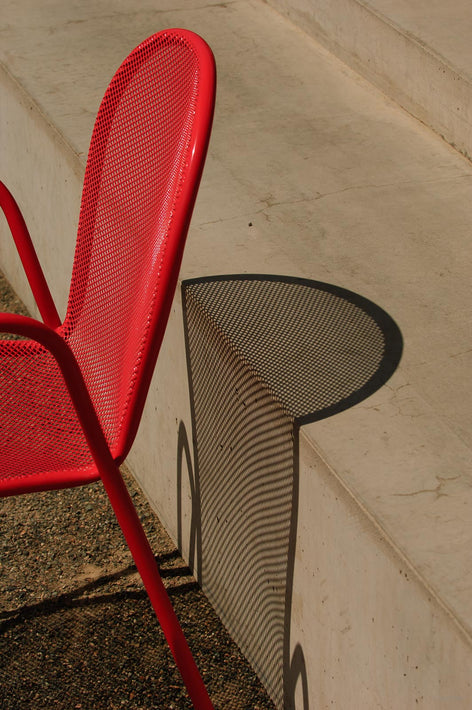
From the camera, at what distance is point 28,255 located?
1828 millimetres

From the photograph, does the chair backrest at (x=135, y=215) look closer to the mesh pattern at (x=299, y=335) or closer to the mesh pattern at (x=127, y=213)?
the mesh pattern at (x=127, y=213)

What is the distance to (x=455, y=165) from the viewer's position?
246 cm

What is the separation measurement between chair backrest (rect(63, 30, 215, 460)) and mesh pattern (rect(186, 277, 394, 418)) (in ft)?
0.78

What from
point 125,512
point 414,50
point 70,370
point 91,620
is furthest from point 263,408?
point 414,50

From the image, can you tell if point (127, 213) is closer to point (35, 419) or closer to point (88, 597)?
point (35, 419)

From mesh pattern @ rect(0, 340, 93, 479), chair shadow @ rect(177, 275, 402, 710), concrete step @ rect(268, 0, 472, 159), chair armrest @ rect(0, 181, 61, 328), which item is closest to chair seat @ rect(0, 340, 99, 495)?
mesh pattern @ rect(0, 340, 93, 479)

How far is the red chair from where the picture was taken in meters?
A: 1.39

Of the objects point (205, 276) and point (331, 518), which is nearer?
point (331, 518)

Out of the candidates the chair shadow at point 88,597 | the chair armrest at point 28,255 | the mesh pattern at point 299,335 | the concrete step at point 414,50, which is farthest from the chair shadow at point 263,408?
the concrete step at point 414,50

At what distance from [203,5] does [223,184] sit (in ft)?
4.19

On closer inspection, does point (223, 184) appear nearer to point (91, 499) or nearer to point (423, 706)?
point (91, 499)

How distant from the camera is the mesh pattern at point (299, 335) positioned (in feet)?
5.57

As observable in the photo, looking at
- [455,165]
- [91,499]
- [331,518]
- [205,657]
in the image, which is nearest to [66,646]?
[205,657]

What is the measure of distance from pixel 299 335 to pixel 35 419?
0.52 metres
